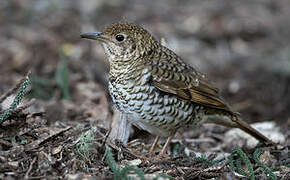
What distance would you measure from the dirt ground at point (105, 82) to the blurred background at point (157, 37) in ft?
0.07

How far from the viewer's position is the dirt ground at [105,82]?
169 inches

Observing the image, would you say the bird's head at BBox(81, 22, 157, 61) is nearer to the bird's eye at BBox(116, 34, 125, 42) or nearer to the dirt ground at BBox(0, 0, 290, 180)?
the bird's eye at BBox(116, 34, 125, 42)

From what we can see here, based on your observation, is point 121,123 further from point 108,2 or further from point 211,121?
point 108,2

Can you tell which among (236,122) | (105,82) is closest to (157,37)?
(105,82)

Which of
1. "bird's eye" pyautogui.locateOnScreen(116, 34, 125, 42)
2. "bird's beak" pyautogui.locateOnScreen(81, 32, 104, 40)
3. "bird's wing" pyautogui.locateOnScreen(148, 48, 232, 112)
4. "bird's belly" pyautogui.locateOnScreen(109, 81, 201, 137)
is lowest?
"bird's belly" pyautogui.locateOnScreen(109, 81, 201, 137)

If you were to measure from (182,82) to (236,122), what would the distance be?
36.7 inches

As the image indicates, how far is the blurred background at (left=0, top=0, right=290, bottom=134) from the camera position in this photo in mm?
7035

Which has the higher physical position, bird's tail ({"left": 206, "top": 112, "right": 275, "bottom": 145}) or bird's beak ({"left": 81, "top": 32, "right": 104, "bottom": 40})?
bird's beak ({"left": 81, "top": 32, "right": 104, "bottom": 40})

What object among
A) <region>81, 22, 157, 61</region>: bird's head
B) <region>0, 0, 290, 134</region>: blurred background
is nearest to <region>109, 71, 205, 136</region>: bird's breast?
<region>81, 22, 157, 61</region>: bird's head

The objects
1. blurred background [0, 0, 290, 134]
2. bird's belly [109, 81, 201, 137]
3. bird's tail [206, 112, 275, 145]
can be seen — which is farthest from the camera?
blurred background [0, 0, 290, 134]

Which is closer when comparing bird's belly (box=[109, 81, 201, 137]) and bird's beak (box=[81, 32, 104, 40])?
bird's belly (box=[109, 81, 201, 137])

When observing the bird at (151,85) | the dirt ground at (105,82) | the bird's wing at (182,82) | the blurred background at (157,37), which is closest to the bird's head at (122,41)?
the bird at (151,85)

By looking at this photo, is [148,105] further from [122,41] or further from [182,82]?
[122,41]

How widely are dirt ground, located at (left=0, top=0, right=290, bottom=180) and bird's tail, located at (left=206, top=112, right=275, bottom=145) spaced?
0.49 ft
